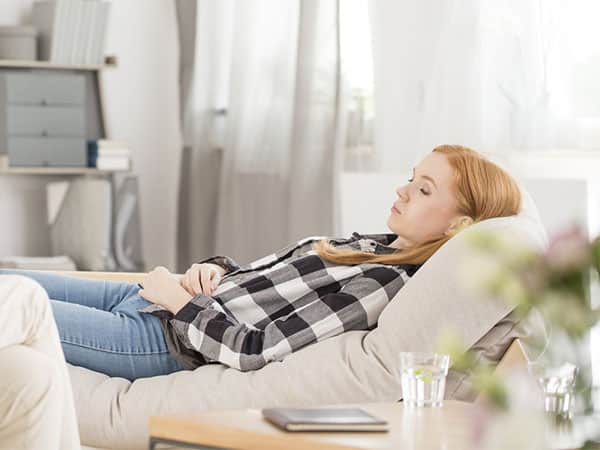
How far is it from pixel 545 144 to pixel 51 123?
235 cm

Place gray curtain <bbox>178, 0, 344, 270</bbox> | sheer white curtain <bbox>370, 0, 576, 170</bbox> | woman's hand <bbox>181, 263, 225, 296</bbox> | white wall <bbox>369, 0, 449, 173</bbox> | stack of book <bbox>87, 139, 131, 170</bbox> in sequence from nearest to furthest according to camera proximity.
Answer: woman's hand <bbox>181, 263, 225, 296</bbox> → sheer white curtain <bbox>370, 0, 576, 170</bbox> → white wall <bbox>369, 0, 449, 173</bbox> → gray curtain <bbox>178, 0, 344, 270</bbox> → stack of book <bbox>87, 139, 131, 170</bbox>

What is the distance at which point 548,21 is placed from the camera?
10.9 ft

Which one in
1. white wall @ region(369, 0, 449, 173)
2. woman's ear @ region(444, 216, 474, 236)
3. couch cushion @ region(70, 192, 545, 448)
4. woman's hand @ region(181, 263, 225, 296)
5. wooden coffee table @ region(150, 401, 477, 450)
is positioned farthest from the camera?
white wall @ region(369, 0, 449, 173)

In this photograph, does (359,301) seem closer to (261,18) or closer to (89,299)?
(89,299)

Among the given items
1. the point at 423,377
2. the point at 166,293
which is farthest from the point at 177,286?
the point at 423,377

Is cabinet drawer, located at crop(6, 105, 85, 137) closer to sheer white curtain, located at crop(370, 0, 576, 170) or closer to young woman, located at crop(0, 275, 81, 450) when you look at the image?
sheer white curtain, located at crop(370, 0, 576, 170)

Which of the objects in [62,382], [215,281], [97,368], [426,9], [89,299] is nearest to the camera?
[62,382]

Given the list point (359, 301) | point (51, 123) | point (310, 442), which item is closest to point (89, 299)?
point (359, 301)

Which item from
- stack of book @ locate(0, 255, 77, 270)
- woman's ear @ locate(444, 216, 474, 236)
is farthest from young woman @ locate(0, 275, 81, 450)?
stack of book @ locate(0, 255, 77, 270)

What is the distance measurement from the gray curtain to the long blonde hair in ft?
6.59

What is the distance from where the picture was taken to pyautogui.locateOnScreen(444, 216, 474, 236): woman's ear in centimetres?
217

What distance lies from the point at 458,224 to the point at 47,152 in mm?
3019

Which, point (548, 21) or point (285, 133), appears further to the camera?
point (285, 133)

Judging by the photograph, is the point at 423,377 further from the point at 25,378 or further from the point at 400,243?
the point at 400,243
